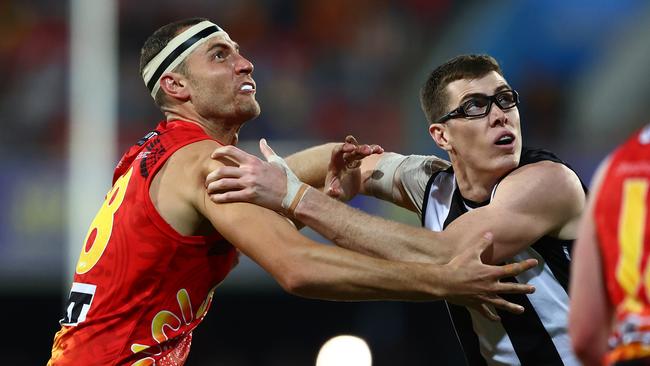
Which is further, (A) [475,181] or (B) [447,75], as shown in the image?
(B) [447,75]

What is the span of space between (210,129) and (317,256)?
3.80ft

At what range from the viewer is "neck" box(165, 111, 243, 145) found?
5113 mm

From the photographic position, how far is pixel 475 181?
5.10 m

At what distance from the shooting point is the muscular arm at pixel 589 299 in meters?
3.00

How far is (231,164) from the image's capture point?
4.59 m

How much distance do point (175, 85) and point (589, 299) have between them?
2710 millimetres

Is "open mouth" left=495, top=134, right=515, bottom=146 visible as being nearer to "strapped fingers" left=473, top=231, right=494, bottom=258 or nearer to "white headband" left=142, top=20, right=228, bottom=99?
"strapped fingers" left=473, top=231, right=494, bottom=258

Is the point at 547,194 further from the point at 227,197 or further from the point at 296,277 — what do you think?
the point at 227,197

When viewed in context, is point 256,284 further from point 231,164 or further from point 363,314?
point 231,164

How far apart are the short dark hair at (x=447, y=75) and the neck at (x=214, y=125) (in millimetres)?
1005

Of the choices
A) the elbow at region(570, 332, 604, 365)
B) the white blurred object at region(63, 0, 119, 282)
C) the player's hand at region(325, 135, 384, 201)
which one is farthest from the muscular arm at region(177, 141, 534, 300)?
the white blurred object at region(63, 0, 119, 282)

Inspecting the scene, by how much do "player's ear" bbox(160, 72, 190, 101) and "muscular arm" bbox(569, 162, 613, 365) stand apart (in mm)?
2555

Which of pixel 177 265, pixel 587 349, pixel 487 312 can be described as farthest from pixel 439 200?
pixel 587 349

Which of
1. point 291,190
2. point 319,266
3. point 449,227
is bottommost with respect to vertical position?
point 319,266
